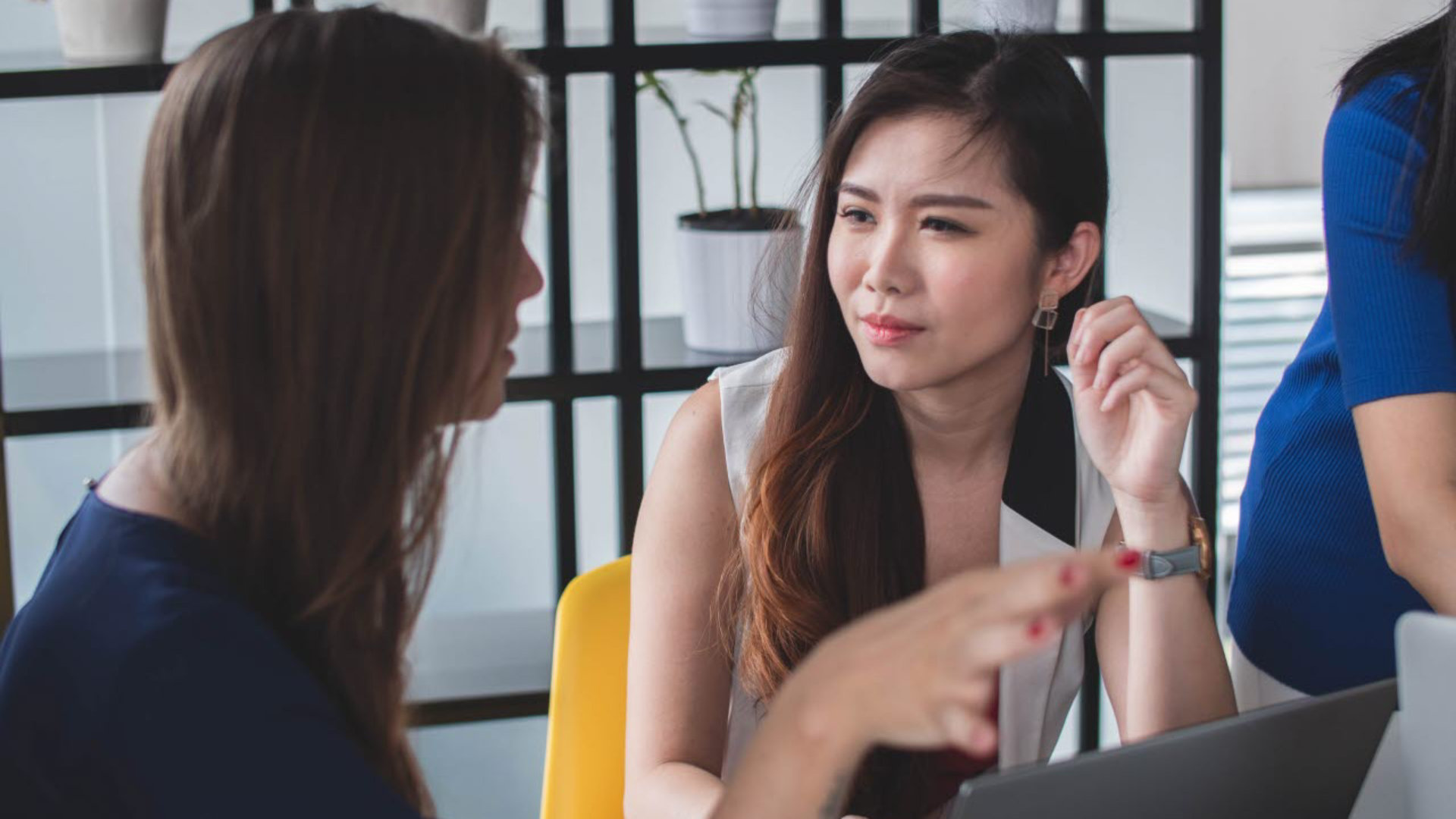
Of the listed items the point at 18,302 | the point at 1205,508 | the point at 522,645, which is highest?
the point at 18,302

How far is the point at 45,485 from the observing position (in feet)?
8.20

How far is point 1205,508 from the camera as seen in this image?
2459mm

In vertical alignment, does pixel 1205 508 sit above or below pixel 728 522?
below

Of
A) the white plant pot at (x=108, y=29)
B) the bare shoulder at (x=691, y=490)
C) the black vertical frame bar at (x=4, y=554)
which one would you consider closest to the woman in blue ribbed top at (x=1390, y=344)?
the bare shoulder at (x=691, y=490)

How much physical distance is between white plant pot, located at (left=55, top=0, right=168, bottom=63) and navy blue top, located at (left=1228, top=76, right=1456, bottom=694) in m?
1.48

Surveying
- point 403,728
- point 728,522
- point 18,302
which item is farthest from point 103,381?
point 403,728

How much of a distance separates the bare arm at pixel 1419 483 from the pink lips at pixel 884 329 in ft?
1.39

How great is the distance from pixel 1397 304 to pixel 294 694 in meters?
1.05

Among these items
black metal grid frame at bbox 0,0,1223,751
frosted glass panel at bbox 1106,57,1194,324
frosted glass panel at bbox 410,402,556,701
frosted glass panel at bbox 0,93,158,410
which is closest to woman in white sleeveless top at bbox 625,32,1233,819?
black metal grid frame at bbox 0,0,1223,751

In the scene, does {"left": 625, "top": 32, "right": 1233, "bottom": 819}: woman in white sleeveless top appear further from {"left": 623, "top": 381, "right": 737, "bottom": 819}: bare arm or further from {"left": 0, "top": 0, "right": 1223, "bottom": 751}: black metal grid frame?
{"left": 0, "top": 0, "right": 1223, "bottom": 751}: black metal grid frame

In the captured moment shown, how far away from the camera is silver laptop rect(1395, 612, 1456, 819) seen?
982 millimetres

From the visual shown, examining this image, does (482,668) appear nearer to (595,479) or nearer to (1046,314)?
(595,479)

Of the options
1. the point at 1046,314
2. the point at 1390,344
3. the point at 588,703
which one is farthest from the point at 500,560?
the point at 1390,344

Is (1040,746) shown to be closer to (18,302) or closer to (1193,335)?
(1193,335)
